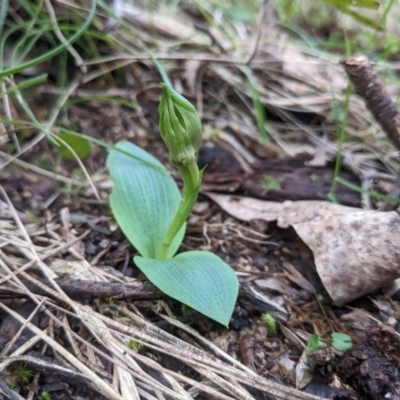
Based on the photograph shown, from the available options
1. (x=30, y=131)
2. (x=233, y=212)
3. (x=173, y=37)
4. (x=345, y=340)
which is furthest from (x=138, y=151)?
(x=173, y=37)

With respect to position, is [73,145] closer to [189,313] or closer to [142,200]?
[142,200]

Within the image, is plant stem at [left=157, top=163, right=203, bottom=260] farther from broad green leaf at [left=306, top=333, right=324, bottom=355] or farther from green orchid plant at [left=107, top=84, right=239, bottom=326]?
broad green leaf at [left=306, top=333, right=324, bottom=355]

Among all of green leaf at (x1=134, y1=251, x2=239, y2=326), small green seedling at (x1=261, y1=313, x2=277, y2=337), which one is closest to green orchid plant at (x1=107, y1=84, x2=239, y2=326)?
green leaf at (x1=134, y1=251, x2=239, y2=326)

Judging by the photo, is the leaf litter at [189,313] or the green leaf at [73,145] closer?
the leaf litter at [189,313]

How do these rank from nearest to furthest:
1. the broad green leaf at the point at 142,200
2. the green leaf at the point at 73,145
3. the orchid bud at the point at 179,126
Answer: the orchid bud at the point at 179,126 < the broad green leaf at the point at 142,200 < the green leaf at the point at 73,145

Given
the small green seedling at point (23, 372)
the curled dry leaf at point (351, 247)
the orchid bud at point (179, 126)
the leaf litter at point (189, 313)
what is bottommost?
the small green seedling at point (23, 372)

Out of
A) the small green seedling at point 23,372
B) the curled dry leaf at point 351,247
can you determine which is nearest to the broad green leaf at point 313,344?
the curled dry leaf at point 351,247

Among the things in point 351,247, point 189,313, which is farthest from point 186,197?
point 351,247

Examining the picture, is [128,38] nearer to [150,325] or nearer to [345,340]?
[150,325]

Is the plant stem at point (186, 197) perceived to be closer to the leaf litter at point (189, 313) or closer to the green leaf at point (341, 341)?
the leaf litter at point (189, 313)
